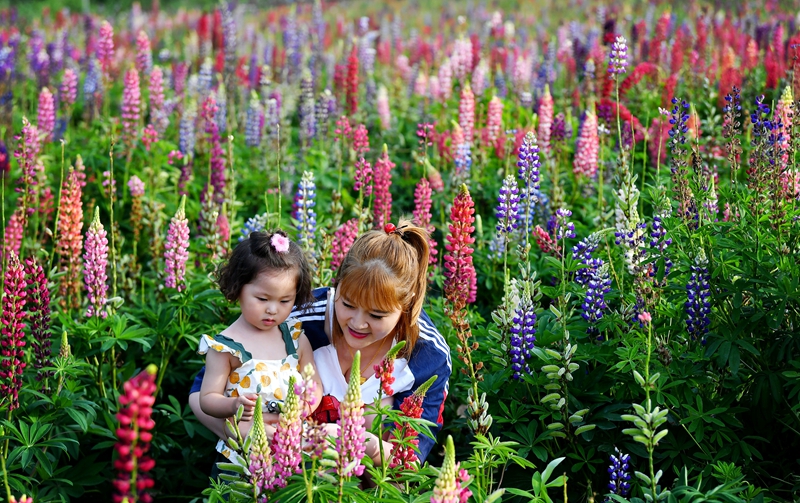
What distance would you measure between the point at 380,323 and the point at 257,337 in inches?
21.1

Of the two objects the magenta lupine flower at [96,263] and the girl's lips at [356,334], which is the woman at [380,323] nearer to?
the girl's lips at [356,334]

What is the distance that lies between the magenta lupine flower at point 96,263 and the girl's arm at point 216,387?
94 cm

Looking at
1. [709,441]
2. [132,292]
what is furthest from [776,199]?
[132,292]

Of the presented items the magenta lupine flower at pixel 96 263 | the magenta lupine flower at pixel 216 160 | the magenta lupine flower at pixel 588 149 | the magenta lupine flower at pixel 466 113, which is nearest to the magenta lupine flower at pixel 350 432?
the magenta lupine flower at pixel 96 263

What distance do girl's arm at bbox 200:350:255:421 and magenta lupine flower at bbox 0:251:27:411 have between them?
0.83 metres

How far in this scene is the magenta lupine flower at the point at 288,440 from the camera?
8.13 feet

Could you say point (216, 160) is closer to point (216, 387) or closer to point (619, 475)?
point (216, 387)

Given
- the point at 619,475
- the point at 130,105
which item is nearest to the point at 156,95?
the point at 130,105

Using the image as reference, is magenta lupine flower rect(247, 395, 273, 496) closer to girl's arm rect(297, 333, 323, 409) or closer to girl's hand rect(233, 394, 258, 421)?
girl's hand rect(233, 394, 258, 421)

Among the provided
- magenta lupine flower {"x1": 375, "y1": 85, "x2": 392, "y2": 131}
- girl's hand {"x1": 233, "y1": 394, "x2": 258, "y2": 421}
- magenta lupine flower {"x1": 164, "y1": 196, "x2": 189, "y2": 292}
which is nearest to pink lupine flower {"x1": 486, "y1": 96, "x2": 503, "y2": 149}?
magenta lupine flower {"x1": 375, "y1": 85, "x2": 392, "y2": 131}

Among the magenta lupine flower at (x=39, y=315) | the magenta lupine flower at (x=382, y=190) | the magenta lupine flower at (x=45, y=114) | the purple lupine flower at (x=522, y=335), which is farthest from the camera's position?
the magenta lupine flower at (x=45, y=114)

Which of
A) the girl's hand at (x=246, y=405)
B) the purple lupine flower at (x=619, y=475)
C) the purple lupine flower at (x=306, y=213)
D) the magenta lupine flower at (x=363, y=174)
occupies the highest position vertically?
the magenta lupine flower at (x=363, y=174)

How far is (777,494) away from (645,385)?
1.19 m

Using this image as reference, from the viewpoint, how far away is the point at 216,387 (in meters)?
3.47
